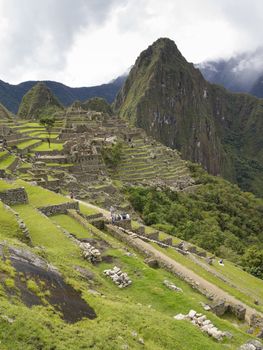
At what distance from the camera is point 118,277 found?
12.4 meters

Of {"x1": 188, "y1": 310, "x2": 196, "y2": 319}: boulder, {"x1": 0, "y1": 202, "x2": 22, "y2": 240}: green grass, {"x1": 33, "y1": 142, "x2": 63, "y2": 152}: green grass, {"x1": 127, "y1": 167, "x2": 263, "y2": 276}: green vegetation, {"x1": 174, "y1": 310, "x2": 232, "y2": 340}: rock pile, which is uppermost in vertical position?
{"x1": 33, "y1": 142, "x2": 63, "y2": 152}: green grass

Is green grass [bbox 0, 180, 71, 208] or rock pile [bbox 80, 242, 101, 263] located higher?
green grass [bbox 0, 180, 71, 208]

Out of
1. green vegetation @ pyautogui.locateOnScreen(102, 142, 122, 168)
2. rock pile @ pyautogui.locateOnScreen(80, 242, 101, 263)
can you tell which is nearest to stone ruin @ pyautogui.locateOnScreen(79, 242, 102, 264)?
rock pile @ pyautogui.locateOnScreen(80, 242, 101, 263)

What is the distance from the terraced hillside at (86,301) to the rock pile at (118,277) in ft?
0.45

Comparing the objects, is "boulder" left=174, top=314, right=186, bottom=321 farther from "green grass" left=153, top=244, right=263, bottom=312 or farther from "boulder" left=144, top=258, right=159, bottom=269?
"green grass" left=153, top=244, right=263, bottom=312

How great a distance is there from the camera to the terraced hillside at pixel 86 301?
741 centimetres

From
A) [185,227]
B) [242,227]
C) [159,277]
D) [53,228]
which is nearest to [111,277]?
[159,277]

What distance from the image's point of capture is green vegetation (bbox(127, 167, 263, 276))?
132ft

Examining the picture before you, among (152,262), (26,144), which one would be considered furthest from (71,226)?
(26,144)

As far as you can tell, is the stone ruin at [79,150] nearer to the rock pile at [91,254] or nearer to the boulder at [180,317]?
the rock pile at [91,254]

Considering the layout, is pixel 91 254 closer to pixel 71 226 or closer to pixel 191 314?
pixel 71 226

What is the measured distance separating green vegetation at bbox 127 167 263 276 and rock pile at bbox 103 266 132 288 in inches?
908

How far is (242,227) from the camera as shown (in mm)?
63500

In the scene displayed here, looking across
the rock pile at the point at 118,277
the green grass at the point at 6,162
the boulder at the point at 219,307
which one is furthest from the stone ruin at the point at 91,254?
the green grass at the point at 6,162
